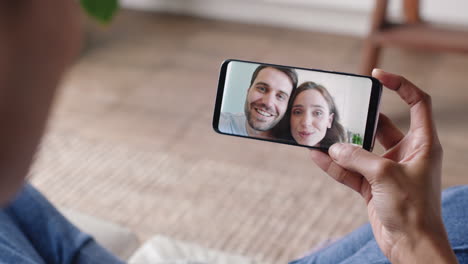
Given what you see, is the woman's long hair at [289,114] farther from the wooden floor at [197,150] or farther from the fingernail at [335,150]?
the wooden floor at [197,150]

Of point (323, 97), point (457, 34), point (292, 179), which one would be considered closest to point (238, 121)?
point (323, 97)

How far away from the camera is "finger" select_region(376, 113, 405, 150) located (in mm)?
878

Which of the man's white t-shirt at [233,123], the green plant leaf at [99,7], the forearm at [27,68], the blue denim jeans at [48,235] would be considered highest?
the forearm at [27,68]

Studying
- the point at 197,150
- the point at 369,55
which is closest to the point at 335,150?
the point at 197,150

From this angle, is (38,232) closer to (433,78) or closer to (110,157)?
(110,157)

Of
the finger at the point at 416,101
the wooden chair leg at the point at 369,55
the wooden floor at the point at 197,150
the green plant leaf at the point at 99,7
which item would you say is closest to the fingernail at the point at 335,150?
the finger at the point at 416,101

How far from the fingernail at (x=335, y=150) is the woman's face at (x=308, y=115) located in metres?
0.06

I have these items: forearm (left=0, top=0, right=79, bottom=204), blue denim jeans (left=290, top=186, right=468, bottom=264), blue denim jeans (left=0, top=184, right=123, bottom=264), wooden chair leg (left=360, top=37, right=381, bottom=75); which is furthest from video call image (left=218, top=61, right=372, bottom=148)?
wooden chair leg (left=360, top=37, right=381, bottom=75)

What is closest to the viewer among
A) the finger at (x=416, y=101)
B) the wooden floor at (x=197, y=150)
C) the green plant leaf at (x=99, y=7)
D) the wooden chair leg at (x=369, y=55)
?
the green plant leaf at (x=99, y=7)

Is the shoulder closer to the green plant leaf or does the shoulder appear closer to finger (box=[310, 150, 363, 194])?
finger (box=[310, 150, 363, 194])

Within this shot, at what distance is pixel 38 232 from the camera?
991mm

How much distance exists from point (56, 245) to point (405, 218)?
1.89ft

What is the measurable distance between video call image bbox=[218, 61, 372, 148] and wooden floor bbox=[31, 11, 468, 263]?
765 millimetres

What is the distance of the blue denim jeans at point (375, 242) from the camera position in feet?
2.66
